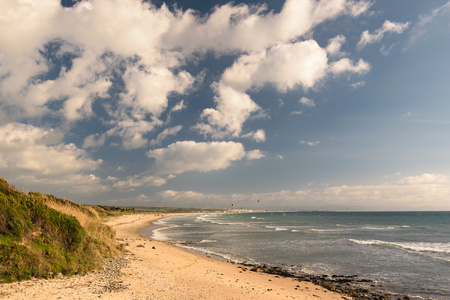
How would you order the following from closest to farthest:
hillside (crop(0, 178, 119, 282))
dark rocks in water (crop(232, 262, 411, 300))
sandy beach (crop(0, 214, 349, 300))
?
sandy beach (crop(0, 214, 349, 300)), hillside (crop(0, 178, 119, 282)), dark rocks in water (crop(232, 262, 411, 300))

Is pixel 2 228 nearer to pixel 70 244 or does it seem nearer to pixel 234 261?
pixel 70 244

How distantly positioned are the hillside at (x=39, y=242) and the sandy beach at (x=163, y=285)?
2.38 ft

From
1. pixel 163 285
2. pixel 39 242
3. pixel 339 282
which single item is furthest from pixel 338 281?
pixel 39 242

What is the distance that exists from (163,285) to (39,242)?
6.49 m

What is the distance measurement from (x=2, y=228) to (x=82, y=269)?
4068 mm

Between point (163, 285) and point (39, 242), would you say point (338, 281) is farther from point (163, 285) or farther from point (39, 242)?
point (39, 242)

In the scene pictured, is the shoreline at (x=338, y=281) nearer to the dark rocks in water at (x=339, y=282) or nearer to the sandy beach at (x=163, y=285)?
the dark rocks in water at (x=339, y=282)

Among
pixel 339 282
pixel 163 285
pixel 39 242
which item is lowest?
pixel 339 282

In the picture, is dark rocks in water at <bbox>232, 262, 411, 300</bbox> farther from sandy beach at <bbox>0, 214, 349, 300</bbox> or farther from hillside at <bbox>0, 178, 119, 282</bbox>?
hillside at <bbox>0, 178, 119, 282</bbox>

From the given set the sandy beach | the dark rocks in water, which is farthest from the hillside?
the dark rocks in water

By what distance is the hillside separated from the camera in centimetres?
1073

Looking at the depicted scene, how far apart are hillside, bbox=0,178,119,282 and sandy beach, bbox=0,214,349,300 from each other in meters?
0.73

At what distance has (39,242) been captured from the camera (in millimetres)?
12367

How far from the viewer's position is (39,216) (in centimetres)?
1360
